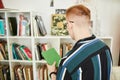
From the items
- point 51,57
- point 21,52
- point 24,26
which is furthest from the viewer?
point 21,52

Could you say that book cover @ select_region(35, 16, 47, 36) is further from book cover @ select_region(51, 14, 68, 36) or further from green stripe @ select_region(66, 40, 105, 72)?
green stripe @ select_region(66, 40, 105, 72)

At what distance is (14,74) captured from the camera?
275cm

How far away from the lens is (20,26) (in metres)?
2.58

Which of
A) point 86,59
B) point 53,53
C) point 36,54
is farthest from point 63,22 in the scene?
point 86,59

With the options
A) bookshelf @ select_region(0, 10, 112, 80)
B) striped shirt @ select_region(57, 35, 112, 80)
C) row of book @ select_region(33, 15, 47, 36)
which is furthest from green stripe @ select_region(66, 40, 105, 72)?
row of book @ select_region(33, 15, 47, 36)

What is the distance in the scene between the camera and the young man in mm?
1018

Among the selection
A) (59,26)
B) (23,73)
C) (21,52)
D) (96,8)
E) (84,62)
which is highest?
(96,8)

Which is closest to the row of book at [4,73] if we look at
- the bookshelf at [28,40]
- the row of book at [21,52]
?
the bookshelf at [28,40]

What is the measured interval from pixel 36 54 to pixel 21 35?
377 mm

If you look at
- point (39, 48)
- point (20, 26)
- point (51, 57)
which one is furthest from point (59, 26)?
point (51, 57)

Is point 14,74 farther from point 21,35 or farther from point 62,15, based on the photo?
point 62,15

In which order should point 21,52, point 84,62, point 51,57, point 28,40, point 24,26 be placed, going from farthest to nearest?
point 28,40 < point 21,52 < point 24,26 < point 51,57 < point 84,62

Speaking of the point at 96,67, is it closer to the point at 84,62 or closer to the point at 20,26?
the point at 84,62

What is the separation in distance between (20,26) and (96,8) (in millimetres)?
1263
